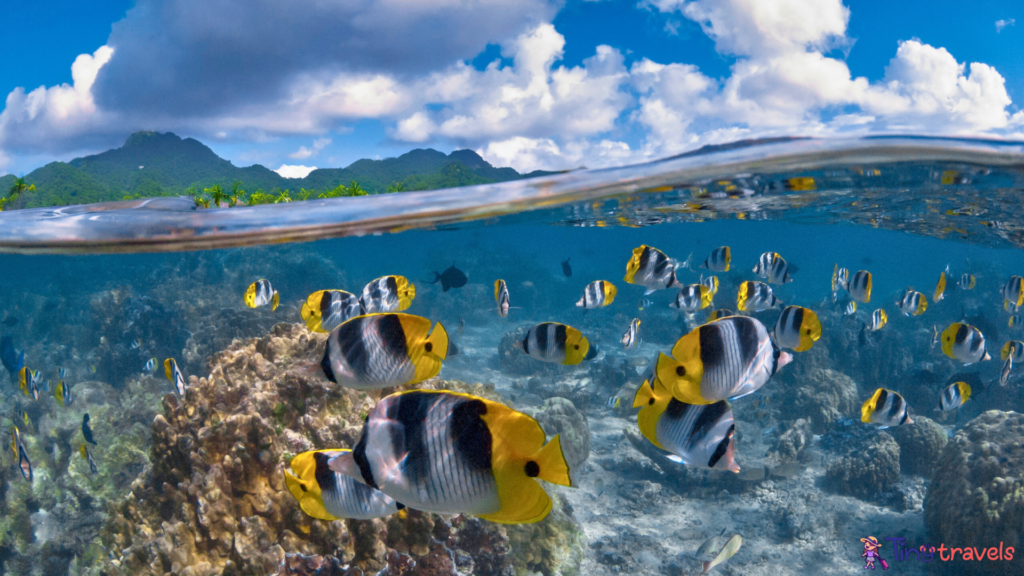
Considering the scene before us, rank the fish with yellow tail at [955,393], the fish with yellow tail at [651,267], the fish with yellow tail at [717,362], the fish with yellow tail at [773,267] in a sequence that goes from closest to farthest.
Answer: the fish with yellow tail at [717,362] < the fish with yellow tail at [651,267] < the fish with yellow tail at [955,393] < the fish with yellow tail at [773,267]

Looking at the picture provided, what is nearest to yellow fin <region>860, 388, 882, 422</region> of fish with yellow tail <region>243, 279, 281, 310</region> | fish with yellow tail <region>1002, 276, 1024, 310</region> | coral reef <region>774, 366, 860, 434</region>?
fish with yellow tail <region>1002, 276, 1024, 310</region>

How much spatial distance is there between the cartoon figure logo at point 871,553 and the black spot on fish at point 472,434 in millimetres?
9183

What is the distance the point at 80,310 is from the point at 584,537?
100 feet

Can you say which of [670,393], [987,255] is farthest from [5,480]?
[987,255]

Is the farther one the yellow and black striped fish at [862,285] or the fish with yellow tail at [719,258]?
the yellow and black striped fish at [862,285]

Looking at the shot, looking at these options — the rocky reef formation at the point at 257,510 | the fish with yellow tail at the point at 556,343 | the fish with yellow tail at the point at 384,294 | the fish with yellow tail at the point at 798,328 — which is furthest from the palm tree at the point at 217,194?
the fish with yellow tail at the point at 798,328

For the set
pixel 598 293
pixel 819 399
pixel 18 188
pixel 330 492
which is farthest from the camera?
pixel 819 399

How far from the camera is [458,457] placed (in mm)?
1686

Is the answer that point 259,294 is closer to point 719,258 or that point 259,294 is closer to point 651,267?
point 651,267

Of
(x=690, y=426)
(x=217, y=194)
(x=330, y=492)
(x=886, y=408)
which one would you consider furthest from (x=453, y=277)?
(x=886, y=408)

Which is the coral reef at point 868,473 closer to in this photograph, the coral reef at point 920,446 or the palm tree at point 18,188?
the coral reef at point 920,446

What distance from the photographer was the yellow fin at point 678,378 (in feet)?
8.41

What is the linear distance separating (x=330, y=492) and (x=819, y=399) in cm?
1368

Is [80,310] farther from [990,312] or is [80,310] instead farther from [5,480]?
[990,312]
